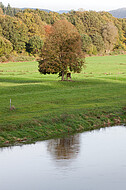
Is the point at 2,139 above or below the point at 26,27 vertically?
below

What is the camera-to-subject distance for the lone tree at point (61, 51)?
56156 millimetres

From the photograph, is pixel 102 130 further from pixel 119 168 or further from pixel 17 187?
pixel 17 187

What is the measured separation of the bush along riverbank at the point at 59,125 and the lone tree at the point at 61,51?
73.7 feet

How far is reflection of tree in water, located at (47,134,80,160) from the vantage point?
22469 mm

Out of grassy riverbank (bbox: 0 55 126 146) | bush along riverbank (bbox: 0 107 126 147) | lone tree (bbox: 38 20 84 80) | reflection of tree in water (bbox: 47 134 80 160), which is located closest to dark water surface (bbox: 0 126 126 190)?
reflection of tree in water (bbox: 47 134 80 160)

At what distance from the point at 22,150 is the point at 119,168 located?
6284 mm

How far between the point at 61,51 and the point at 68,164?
37784 mm

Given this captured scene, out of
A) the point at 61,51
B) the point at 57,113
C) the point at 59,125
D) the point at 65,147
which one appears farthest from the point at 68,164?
the point at 61,51

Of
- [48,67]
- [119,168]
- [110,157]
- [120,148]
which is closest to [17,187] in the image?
[119,168]

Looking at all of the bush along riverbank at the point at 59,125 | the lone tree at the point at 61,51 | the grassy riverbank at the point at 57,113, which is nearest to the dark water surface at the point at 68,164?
the bush along riverbank at the point at 59,125

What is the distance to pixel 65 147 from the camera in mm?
24281

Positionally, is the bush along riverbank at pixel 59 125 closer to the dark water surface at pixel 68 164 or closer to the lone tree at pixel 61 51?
the dark water surface at pixel 68 164

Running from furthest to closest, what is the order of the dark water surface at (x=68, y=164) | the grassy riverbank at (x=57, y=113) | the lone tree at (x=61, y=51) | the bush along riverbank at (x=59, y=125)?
the lone tree at (x=61, y=51), the grassy riverbank at (x=57, y=113), the bush along riverbank at (x=59, y=125), the dark water surface at (x=68, y=164)

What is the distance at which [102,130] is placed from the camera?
30.0m
